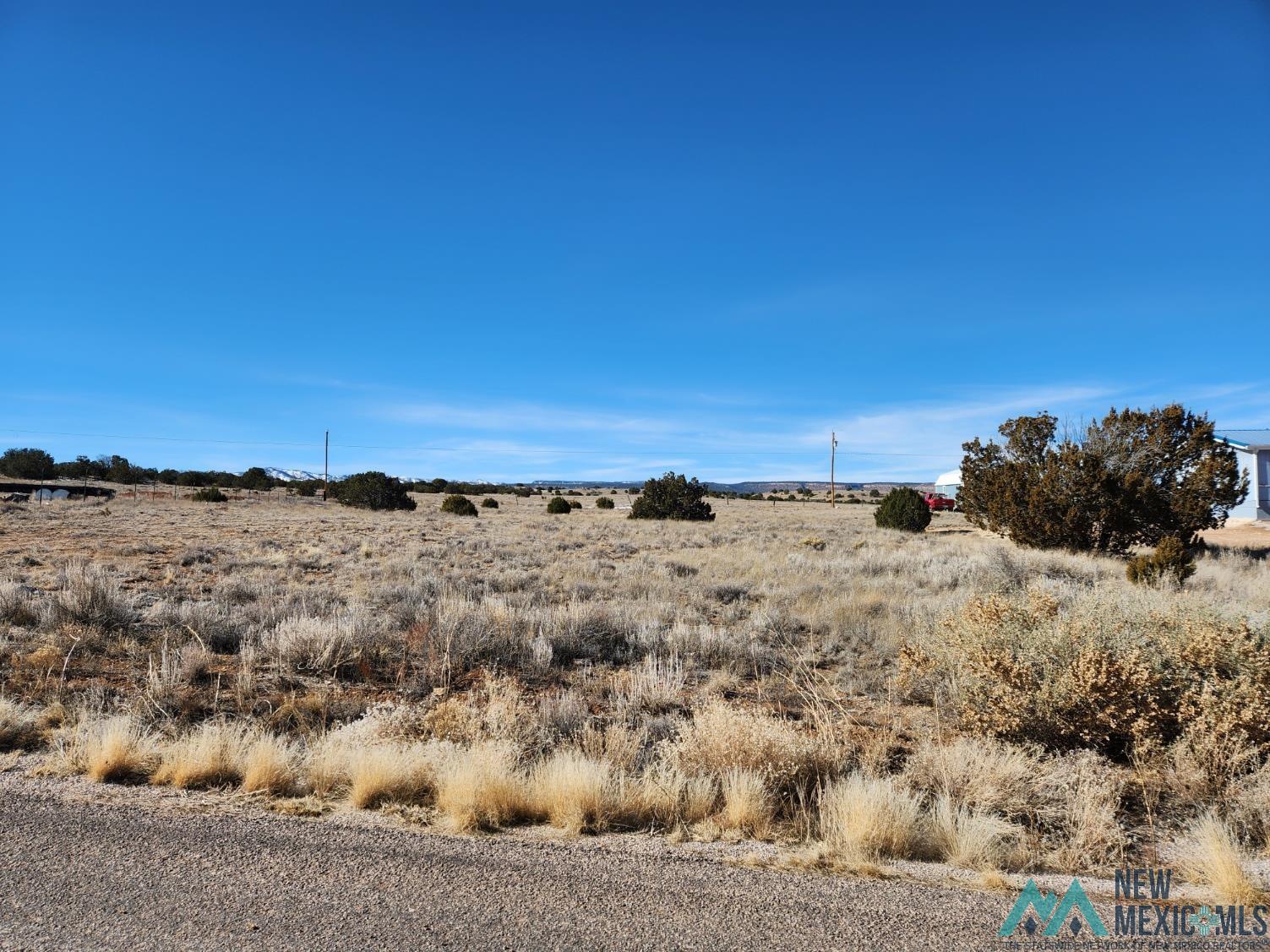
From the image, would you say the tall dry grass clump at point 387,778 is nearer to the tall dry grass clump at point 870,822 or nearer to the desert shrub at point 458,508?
the tall dry grass clump at point 870,822

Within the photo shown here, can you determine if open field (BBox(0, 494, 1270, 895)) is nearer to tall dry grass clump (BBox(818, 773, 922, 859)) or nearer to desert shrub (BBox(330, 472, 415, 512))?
tall dry grass clump (BBox(818, 773, 922, 859))

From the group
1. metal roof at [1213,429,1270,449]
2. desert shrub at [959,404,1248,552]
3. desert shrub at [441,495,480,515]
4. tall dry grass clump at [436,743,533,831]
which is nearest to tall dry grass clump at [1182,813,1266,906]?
tall dry grass clump at [436,743,533,831]

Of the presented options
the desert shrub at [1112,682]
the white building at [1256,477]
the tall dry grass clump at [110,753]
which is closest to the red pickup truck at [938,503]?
the white building at [1256,477]

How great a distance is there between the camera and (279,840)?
3557 mm

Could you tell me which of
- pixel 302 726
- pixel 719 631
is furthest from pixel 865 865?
pixel 719 631

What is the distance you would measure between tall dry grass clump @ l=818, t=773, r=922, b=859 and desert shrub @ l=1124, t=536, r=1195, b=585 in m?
10.8

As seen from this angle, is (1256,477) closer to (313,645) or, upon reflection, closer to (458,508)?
(458,508)

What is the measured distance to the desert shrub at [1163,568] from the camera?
1260 cm

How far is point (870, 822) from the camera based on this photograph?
146 inches

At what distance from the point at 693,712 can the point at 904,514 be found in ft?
90.9

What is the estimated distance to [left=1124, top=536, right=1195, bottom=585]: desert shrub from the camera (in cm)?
1260

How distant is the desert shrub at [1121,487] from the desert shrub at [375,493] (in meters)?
33.6

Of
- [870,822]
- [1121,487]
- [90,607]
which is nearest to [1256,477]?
[1121,487]

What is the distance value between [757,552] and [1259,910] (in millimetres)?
16336
